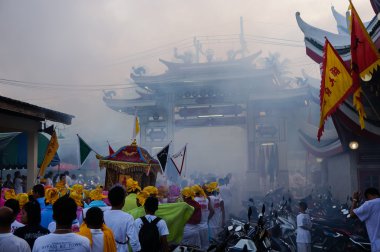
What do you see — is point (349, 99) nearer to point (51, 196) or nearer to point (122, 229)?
point (122, 229)

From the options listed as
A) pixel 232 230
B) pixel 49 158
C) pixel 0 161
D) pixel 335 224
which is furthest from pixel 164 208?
pixel 0 161

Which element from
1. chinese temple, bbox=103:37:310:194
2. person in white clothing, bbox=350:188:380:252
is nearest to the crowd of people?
person in white clothing, bbox=350:188:380:252

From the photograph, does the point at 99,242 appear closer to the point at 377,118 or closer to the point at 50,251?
the point at 50,251

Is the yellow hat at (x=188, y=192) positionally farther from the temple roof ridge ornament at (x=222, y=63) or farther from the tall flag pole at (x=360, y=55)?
the temple roof ridge ornament at (x=222, y=63)

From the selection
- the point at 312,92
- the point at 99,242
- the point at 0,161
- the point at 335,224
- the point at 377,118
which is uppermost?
the point at 312,92

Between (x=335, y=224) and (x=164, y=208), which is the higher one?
(x=164, y=208)

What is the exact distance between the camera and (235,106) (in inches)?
918

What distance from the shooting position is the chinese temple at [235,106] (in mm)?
21953

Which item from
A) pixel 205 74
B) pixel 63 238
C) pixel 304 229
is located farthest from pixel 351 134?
pixel 205 74

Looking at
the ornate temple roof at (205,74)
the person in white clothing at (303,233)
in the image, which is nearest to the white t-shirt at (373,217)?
the person in white clothing at (303,233)

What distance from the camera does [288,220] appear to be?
8984 mm

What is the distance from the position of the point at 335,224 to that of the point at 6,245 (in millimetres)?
7166

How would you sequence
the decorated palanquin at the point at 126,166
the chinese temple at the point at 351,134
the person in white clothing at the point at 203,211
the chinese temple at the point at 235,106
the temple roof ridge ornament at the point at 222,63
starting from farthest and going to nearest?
the temple roof ridge ornament at the point at 222,63
the chinese temple at the point at 235,106
the decorated palanquin at the point at 126,166
the chinese temple at the point at 351,134
the person in white clothing at the point at 203,211

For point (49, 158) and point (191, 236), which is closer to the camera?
point (191, 236)
